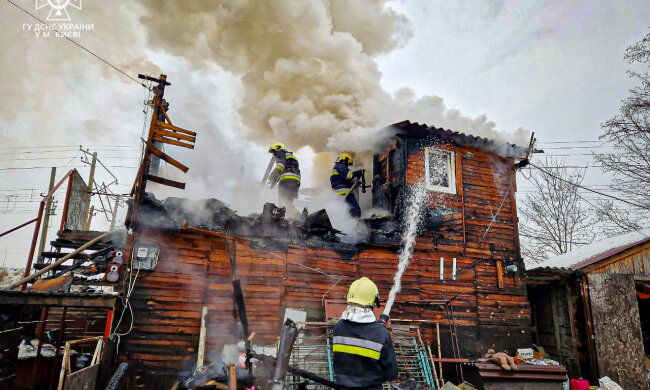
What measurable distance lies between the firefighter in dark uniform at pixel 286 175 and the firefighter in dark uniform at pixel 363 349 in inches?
282

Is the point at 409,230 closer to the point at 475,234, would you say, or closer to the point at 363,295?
the point at 475,234

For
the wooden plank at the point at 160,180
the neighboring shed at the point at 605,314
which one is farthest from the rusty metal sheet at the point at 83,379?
the neighboring shed at the point at 605,314

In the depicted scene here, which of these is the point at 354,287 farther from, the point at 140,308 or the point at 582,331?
the point at 582,331

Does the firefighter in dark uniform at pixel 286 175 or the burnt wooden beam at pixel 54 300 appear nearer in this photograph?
the burnt wooden beam at pixel 54 300

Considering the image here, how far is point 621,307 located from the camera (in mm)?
10297

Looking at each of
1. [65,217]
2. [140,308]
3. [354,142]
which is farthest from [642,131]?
[65,217]

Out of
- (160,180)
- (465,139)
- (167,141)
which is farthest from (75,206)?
(465,139)

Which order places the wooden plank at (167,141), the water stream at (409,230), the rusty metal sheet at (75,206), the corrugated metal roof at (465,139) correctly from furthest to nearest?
the corrugated metal roof at (465,139), the water stream at (409,230), the rusty metal sheet at (75,206), the wooden plank at (167,141)

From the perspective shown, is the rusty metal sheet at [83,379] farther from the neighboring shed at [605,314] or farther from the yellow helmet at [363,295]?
the neighboring shed at [605,314]

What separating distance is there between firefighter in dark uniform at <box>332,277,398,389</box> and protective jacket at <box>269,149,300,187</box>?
7.30 meters

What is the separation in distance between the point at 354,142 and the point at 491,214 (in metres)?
5.15

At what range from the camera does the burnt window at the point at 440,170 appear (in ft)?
36.9

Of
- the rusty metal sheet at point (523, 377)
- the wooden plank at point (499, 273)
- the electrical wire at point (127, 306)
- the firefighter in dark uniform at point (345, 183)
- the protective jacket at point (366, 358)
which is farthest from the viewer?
the firefighter in dark uniform at point (345, 183)

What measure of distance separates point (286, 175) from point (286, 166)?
0.32 metres
